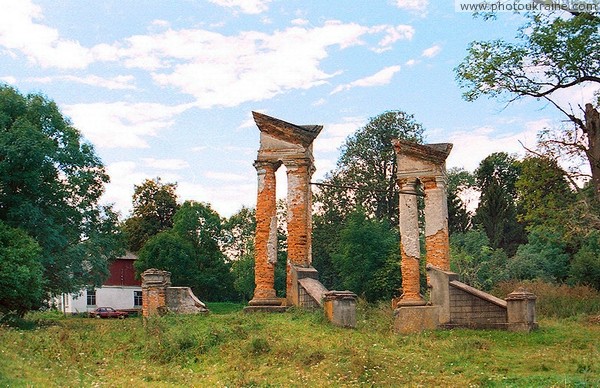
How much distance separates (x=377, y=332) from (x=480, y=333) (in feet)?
8.01

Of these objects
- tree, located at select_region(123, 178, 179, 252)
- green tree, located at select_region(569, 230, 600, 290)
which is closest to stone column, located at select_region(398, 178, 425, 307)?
green tree, located at select_region(569, 230, 600, 290)

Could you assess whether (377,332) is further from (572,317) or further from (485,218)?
(485,218)

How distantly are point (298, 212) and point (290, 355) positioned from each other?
731cm

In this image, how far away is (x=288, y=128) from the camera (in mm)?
20188

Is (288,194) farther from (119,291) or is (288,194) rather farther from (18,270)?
(119,291)

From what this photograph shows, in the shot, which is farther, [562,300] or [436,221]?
[562,300]

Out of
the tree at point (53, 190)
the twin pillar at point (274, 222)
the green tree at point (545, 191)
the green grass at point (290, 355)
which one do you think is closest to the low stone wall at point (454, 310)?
the green grass at point (290, 355)

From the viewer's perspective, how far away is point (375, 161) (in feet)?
155

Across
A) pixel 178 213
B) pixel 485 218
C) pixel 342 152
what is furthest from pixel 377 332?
pixel 178 213

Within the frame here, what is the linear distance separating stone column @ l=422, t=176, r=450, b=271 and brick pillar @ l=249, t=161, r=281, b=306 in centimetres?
441

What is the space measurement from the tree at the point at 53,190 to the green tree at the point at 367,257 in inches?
644

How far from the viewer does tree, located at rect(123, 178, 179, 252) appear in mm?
58531

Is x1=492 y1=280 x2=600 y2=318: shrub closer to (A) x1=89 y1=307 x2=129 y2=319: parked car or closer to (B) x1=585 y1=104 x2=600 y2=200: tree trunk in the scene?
Result: (B) x1=585 y1=104 x2=600 y2=200: tree trunk

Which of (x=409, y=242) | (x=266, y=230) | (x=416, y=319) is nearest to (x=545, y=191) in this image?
(x=409, y=242)
